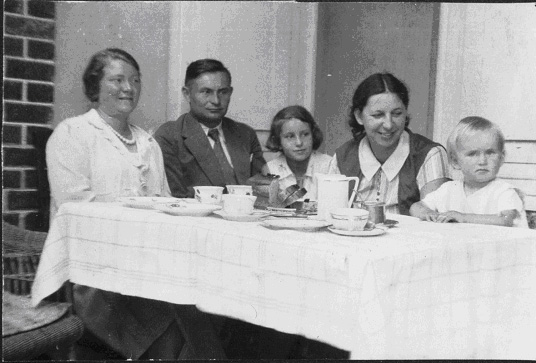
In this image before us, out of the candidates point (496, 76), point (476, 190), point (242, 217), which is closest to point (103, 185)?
point (242, 217)

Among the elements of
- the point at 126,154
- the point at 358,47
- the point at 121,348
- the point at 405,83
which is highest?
the point at 358,47

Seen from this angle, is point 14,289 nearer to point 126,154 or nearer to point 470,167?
point 126,154

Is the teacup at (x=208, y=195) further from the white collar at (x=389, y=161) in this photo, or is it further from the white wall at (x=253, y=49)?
the white collar at (x=389, y=161)

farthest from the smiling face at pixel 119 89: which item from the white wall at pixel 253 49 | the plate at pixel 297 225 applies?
the plate at pixel 297 225

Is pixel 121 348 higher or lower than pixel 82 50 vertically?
lower

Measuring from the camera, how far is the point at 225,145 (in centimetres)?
219

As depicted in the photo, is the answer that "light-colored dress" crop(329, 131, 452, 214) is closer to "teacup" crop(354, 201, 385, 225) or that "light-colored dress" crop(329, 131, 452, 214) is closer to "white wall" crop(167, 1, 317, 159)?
"white wall" crop(167, 1, 317, 159)

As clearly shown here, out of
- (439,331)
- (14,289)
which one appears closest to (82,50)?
(14,289)

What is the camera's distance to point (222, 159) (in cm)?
219

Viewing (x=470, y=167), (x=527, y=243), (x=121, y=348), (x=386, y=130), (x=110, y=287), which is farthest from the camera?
(x=386, y=130)

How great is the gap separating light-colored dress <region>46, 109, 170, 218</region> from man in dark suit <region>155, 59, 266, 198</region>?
8.0 inches

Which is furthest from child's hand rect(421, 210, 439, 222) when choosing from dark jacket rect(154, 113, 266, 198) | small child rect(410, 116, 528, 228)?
dark jacket rect(154, 113, 266, 198)

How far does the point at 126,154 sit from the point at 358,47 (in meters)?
0.99

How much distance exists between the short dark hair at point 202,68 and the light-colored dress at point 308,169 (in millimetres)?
386
